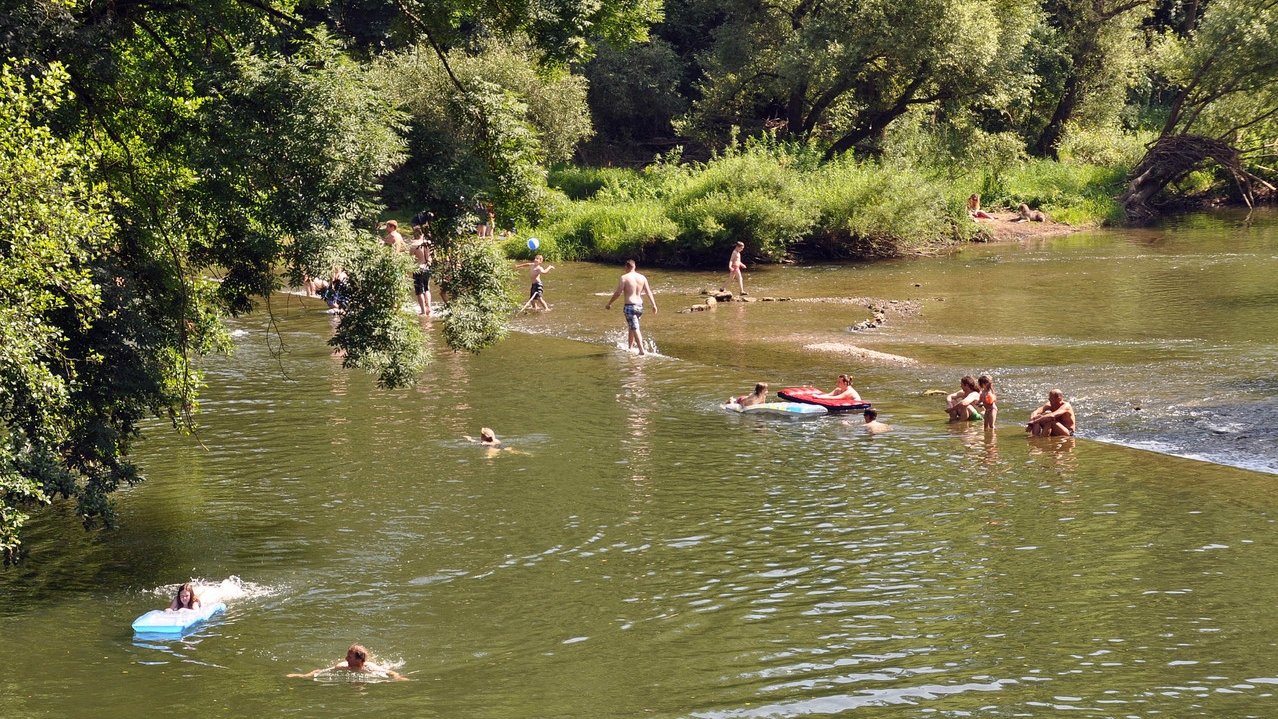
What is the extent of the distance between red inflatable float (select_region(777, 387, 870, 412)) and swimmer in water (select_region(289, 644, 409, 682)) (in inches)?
417

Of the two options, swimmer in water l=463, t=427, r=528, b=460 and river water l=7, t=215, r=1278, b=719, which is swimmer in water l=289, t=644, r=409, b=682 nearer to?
river water l=7, t=215, r=1278, b=719

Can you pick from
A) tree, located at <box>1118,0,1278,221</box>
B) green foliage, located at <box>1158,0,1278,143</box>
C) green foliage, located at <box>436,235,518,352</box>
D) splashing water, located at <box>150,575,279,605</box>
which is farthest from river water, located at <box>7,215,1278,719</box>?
tree, located at <box>1118,0,1278,221</box>

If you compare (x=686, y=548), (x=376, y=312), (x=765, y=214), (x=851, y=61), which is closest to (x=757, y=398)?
(x=686, y=548)

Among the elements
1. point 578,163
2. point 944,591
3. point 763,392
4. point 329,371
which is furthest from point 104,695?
point 578,163

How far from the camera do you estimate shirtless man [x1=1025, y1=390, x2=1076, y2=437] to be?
1825cm

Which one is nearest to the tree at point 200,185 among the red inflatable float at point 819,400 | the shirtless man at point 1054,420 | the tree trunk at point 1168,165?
the red inflatable float at point 819,400

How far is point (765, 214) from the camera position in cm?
3759

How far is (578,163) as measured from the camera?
2307 inches

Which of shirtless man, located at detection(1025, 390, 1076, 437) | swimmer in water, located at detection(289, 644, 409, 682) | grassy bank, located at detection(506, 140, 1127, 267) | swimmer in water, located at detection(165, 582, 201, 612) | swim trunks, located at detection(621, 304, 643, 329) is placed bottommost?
swimmer in water, located at detection(289, 644, 409, 682)

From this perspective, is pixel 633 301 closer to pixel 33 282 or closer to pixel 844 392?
pixel 844 392

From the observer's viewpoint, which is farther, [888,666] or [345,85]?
[345,85]

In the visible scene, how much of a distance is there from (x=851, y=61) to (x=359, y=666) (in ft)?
123

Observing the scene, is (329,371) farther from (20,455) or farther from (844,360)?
(20,455)

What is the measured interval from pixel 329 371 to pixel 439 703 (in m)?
15.0
